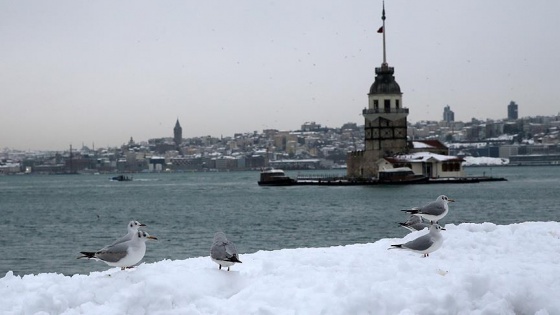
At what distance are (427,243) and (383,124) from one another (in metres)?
82.6

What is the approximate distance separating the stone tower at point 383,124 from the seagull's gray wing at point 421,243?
267 feet

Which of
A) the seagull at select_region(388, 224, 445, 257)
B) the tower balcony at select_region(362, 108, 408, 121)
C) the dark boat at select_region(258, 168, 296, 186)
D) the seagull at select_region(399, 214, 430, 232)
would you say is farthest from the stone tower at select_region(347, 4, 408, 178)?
the seagull at select_region(388, 224, 445, 257)

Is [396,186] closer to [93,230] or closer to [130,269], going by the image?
[93,230]

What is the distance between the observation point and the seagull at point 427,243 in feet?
38.6

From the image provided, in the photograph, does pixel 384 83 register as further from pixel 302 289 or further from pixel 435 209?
pixel 302 289

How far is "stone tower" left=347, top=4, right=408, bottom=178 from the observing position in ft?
306

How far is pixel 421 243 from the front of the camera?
1180 cm

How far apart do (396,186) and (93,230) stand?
47.9 metres

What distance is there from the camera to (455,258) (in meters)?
11.8

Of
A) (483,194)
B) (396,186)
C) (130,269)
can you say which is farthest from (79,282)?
(396,186)

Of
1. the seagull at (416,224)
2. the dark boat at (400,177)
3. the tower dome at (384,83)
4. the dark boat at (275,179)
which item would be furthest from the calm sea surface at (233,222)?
the dark boat at (275,179)

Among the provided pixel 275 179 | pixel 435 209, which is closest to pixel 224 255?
pixel 435 209

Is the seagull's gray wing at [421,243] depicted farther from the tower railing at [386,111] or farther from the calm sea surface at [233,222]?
the tower railing at [386,111]

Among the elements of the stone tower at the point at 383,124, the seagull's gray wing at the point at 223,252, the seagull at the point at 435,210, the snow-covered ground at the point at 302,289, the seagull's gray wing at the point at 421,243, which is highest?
the stone tower at the point at 383,124
